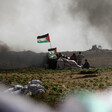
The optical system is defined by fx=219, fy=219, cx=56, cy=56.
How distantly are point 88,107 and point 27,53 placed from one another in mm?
26361

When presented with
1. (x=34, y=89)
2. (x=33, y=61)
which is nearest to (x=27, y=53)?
(x=33, y=61)

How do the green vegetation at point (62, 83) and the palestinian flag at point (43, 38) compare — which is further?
the palestinian flag at point (43, 38)

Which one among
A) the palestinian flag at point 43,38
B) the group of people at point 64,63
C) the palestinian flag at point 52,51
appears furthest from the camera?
the palestinian flag at point 43,38

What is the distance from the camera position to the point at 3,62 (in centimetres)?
2712

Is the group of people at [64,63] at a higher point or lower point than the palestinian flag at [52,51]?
lower

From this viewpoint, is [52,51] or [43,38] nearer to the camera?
[52,51]

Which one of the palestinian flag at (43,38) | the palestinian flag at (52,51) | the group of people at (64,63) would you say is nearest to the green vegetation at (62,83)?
the group of people at (64,63)

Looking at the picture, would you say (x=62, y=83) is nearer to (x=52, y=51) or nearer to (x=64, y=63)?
(x=64, y=63)

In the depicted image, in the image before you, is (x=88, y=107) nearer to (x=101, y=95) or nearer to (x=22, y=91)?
(x=101, y=95)

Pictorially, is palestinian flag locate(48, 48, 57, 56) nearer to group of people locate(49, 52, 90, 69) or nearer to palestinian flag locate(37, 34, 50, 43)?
group of people locate(49, 52, 90, 69)

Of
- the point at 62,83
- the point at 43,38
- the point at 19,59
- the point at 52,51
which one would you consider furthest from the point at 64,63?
Answer: the point at 62,83

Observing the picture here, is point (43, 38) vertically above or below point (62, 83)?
above

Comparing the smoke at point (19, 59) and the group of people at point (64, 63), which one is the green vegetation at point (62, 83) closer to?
the group of people at point (64, 63)

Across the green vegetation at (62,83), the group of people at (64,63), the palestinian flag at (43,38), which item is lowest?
the green vegetation at (62,83)
